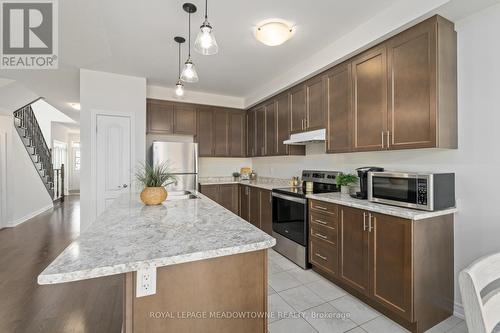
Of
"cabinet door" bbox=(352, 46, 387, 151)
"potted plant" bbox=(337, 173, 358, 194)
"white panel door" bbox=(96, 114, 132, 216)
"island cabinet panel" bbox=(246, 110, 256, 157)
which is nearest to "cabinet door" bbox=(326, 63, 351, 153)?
"cabinet door" bbox=(352, 46, 387, 151)

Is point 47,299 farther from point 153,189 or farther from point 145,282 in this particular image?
point 145,282

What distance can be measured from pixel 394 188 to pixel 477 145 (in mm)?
685

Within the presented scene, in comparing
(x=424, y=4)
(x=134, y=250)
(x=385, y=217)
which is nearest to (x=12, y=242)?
(x=134, y=250)

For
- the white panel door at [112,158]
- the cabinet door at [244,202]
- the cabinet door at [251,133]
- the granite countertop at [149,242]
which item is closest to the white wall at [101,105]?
the white panel door at [112,158]

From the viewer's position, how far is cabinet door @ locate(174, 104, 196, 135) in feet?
14.0

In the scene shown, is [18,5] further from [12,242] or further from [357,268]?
[357,268]

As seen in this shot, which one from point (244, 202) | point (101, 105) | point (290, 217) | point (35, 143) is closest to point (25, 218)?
point (35, 143)

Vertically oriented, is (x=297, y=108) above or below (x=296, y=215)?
above

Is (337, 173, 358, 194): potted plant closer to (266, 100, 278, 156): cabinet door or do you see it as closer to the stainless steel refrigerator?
(266, 100, 278, 156): cabinet door

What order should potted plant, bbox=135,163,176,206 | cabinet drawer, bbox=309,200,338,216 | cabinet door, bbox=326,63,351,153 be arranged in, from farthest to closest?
cabinet door, bbox=326,63,351,153, cabinet drawer, bbox=309,200,338,216, potted plant, bbox=135,163,176,206

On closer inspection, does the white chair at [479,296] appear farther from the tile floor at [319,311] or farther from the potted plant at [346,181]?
the potted plant at [346,181]

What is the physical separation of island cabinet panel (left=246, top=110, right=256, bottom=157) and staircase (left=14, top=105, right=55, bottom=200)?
194 inches

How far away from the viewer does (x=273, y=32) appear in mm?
2160

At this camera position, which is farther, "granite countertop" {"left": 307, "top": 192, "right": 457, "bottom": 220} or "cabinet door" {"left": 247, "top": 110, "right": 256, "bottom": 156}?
"cabinet door" {"left": 247, "top": 110, "right": 256, "bottom": 156}
